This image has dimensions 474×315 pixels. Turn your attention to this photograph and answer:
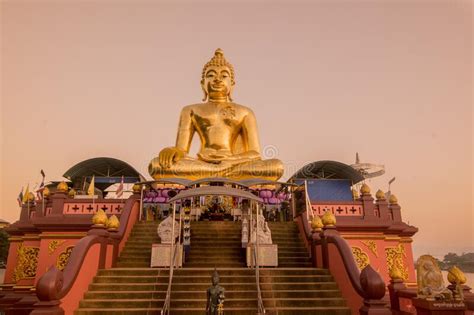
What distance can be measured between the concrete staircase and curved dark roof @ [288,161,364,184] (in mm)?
17663

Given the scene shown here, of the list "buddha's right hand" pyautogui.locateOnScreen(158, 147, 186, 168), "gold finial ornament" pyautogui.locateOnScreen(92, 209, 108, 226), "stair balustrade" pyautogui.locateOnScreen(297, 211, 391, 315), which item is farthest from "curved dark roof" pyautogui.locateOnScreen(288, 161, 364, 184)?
"gold finial ornament" pyautogui.locateOnScreen(92, 209, 108, 226)

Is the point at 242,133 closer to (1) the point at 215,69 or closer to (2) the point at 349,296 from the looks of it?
(1) the point at 215,69

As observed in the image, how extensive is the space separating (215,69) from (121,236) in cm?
1102

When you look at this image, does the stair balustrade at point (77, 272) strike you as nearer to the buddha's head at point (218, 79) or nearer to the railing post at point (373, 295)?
the railing post at point (373, 295)

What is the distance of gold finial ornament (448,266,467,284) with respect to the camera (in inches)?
248

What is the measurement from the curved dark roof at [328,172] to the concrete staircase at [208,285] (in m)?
17.7

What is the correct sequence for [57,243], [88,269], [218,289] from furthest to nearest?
[57,243]
[88,269]
[218,289]

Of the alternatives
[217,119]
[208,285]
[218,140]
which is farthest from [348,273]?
[217,119]

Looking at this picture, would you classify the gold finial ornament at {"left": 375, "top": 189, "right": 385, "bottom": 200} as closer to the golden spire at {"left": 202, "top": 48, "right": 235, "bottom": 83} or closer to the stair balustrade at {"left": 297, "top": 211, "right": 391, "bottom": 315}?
the stair balustrade at {"left": 297, "top": 211, "right": 391, "bottom": 315}

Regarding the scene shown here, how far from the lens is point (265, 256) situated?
30.8ft

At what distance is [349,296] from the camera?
7.54m

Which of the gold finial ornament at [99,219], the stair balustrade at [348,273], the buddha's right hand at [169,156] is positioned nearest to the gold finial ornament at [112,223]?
the gold finial ornament at [99,219]

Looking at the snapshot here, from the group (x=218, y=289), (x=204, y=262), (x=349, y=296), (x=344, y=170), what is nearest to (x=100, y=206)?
(x=204, y=262)

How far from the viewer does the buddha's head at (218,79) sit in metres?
18.4
